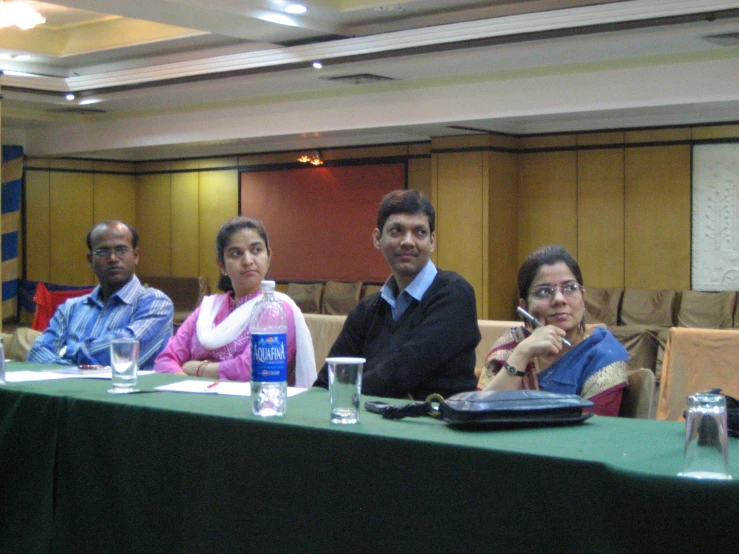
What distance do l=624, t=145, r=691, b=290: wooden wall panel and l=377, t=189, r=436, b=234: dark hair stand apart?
831 cm

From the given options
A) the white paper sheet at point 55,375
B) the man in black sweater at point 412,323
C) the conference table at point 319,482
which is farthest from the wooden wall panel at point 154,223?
the conference table at point 319,482

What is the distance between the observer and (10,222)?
13906mm

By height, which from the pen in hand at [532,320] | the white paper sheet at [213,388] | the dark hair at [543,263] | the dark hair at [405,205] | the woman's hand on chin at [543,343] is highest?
the dark hair at [405,205]

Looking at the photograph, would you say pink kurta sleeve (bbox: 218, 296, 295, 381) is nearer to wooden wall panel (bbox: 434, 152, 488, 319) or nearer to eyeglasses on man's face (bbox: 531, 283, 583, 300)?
eyeglasses on man's face (bbox: 531, 283, 583, 300)

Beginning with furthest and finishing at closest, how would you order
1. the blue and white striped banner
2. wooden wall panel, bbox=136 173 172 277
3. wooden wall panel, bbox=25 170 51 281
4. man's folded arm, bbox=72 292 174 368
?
wooden wall panel, bbox=136 173 172 277
wooden wall panel, bbox=25 170 51 281
the blue and white striped banner
man's folded arm, bbox=72 292 174 368

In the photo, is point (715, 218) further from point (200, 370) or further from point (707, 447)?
point (707, 447)

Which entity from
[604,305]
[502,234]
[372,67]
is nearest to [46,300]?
[372,67]

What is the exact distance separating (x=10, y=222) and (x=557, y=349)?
12.9 metres

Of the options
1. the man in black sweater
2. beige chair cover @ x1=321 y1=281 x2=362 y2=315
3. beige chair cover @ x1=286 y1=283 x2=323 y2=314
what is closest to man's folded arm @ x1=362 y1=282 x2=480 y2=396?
the man in black sweater

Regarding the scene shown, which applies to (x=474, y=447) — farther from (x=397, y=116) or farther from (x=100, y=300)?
(x=397, y=116)

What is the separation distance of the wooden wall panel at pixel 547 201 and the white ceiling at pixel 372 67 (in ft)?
1.40

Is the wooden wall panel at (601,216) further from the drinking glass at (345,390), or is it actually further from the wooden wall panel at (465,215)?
the drinking glass at (345,390)

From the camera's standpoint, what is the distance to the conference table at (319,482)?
1.59 metres

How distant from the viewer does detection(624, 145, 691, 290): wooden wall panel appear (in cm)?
1069
